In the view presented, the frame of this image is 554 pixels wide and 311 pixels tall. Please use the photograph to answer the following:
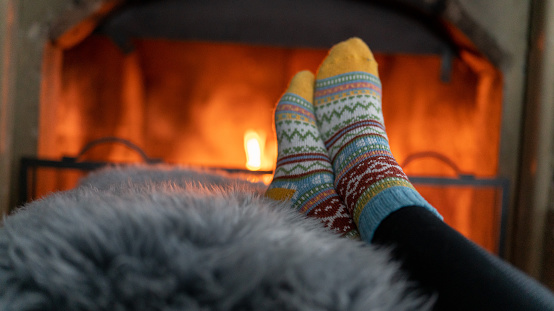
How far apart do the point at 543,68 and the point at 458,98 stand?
42 cm

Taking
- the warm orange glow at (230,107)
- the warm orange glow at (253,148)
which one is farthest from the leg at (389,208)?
the warm orange glow at (253,148)

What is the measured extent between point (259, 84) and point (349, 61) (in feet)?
3.21

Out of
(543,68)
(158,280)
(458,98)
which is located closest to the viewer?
(158,280)

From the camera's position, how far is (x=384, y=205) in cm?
40

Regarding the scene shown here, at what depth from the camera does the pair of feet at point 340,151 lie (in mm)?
442

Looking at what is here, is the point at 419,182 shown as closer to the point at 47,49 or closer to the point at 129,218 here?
the point at 129,218

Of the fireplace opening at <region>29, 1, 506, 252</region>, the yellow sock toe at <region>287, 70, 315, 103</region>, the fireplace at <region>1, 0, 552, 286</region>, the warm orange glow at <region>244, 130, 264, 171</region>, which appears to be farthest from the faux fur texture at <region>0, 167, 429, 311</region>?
the warm orange glow at <region>244, 130, 264, 171</region>

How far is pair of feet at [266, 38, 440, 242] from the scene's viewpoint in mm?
442

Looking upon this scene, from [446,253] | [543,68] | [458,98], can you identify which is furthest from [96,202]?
[458,98]

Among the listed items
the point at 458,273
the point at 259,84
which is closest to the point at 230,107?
the point at 259,84

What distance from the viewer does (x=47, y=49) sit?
1.16 m

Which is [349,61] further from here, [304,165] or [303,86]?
[304,165]

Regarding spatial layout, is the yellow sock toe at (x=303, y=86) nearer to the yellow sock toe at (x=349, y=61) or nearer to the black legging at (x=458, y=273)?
the yellow sock toe at (x=349, y=61)

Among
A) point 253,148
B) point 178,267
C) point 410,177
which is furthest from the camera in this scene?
point 253,148
